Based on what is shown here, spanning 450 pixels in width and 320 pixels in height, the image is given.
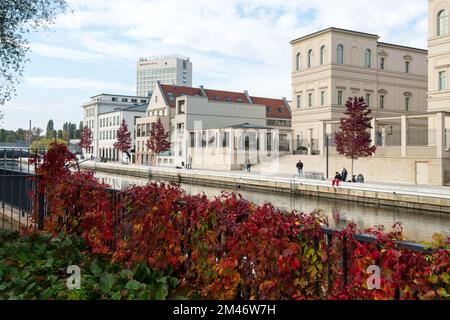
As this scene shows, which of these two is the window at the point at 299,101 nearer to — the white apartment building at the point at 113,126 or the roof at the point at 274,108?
the roof at the point at 274,108

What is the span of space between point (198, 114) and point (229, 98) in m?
12.4

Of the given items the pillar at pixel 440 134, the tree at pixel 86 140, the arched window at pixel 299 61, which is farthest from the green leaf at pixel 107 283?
the tree at pixel 86 140

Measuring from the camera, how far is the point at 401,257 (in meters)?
3.33

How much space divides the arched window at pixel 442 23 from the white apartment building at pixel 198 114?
27116 millimetres

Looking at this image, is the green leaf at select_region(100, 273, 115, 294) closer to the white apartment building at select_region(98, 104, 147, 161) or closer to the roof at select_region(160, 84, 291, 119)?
the roof at select_region(160, 84, 291, 119)

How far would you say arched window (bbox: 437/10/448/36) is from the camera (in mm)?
42303

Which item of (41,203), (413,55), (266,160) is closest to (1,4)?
(41,203)

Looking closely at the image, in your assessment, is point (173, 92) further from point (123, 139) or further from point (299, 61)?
point (299, 61)

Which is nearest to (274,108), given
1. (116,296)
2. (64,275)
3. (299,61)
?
(299,61)

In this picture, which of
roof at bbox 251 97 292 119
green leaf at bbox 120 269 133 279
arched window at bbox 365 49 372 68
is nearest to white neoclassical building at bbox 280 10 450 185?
arched window at bbox 365 49 372 68

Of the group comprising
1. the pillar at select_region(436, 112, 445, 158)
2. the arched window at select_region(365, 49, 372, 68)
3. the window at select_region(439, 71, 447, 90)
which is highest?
the arched window at select_region(365, 49, 372, 68)

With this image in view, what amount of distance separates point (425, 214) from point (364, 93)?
38887mm

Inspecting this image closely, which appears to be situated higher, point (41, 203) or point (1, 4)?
point (1, 4)

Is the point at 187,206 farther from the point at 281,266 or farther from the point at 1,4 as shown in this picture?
the point at 1,4
